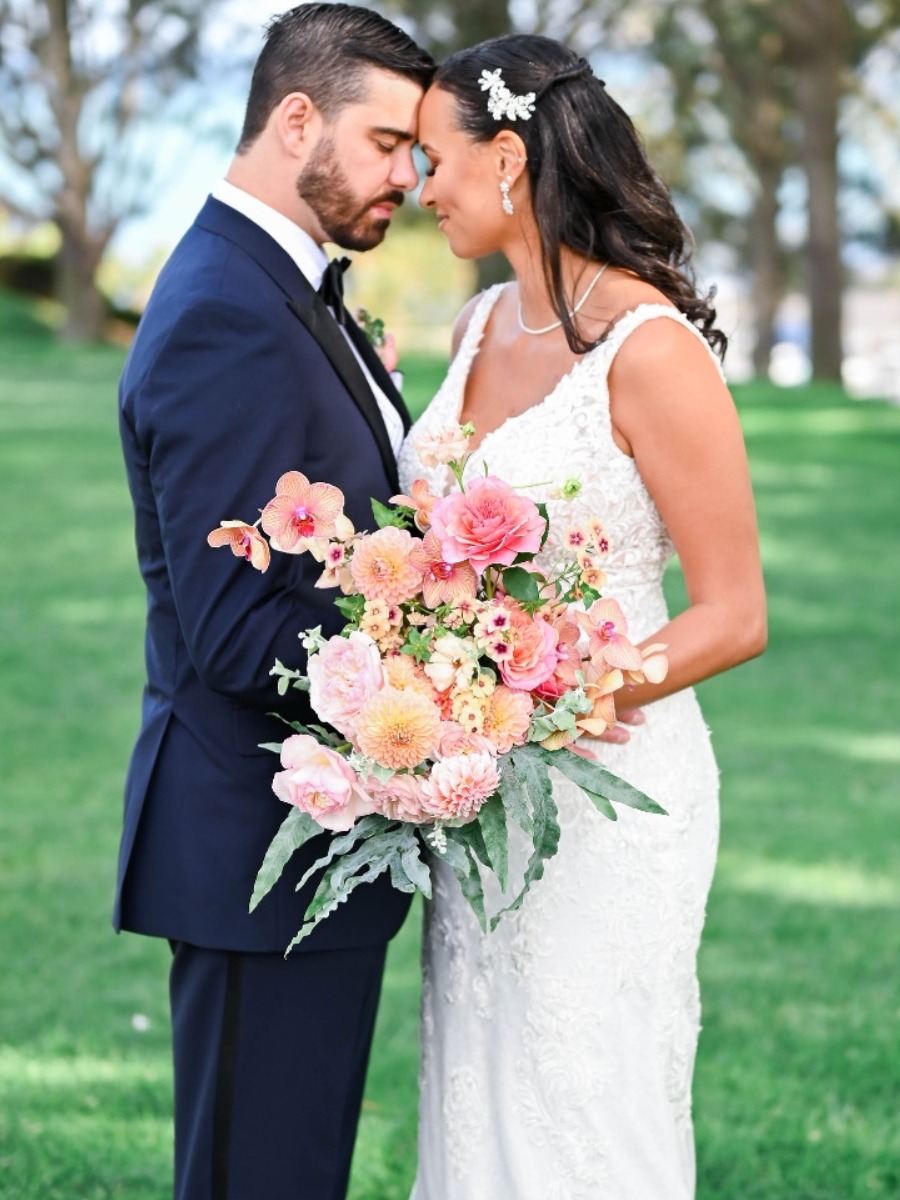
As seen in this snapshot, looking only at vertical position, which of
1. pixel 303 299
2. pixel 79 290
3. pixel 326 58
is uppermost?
pixel 79 290

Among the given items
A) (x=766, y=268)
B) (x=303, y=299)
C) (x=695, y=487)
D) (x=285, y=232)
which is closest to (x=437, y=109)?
(x=285, y=232)

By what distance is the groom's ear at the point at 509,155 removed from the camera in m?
3.07

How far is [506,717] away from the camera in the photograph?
240 cm

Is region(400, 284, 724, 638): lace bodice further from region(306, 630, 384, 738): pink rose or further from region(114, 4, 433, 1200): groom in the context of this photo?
region(306, 630, 384, 738): pink rose

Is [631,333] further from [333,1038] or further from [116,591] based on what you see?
[116,591]

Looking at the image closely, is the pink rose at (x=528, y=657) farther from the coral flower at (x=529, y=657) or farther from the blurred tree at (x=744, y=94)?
the blurred tree at (x=744, y=94)

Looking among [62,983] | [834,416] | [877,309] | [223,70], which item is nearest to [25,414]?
[834,416]

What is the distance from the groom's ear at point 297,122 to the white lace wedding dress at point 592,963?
23.7 inches

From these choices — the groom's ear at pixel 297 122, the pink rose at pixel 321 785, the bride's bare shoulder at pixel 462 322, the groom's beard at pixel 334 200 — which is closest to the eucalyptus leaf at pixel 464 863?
the pink rose at pixel 321 785

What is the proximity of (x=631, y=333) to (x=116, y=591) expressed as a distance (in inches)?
323

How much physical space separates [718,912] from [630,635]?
9.94 ft

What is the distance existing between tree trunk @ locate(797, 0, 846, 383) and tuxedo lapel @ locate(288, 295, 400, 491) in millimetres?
20474

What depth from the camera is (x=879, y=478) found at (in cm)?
1392

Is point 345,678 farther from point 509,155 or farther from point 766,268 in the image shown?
point 766,268
